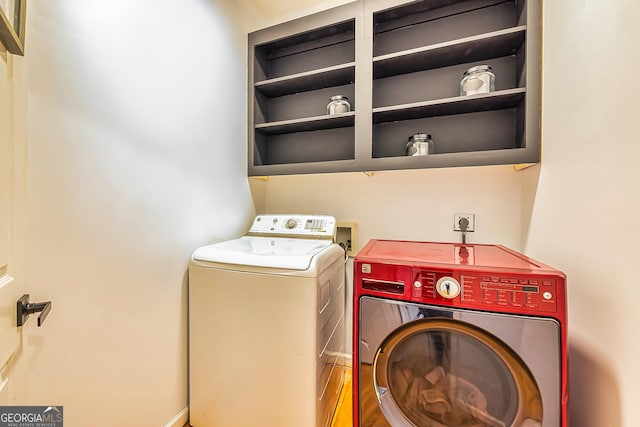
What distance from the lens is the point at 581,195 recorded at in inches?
35.2

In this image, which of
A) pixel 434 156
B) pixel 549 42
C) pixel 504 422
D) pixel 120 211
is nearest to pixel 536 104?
pixel 549 42

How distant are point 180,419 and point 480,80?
2.32m

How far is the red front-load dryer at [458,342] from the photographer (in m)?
0.78

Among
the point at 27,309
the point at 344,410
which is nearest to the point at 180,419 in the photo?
the point at 344,410

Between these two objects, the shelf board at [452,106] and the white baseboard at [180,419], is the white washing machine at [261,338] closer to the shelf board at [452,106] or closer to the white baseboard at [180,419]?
the white baseboard at [180,419]

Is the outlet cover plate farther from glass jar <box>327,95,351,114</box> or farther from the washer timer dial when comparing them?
glass jar <box>327,95,351,114</box>

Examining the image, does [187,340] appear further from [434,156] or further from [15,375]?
[434,156]

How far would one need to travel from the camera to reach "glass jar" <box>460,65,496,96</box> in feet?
4.34

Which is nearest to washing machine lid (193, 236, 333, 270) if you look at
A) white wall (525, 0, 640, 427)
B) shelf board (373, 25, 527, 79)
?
white wall (525, 0, 640, 427)

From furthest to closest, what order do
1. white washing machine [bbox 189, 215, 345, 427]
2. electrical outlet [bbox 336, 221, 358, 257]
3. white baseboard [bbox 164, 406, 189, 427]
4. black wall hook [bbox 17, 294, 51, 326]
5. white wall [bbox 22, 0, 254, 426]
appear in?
electrical outlet [bbox 336, 221, 358, 257] < white baseboard [bbox 164, 406, 189, 427] < white washing machine [bbox 189, 215, 345, 427] < white wall [bbox 22, 0, 254, 426] < black wall hook [bbox 17, 294, 51, 326]

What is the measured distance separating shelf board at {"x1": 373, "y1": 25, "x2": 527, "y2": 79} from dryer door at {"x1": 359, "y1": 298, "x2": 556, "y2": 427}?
1319mm

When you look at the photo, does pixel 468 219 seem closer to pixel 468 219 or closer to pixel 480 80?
pixel 468 219

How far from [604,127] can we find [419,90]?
993 mm

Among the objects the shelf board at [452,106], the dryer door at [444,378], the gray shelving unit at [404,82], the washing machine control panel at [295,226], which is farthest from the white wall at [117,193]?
the shelf board at [452,106]
